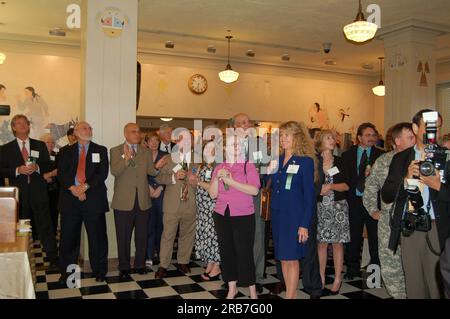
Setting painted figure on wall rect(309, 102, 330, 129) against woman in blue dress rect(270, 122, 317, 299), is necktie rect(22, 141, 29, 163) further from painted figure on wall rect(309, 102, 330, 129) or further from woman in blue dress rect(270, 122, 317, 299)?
painted figure on wall rect(309, 102, 330, 129)

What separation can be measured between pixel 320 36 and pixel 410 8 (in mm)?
2207

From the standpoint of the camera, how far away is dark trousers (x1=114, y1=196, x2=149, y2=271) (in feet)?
15.4

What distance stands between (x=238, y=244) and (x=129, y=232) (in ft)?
5.36

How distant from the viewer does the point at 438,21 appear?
772 cm

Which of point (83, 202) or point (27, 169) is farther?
point (27, 169)

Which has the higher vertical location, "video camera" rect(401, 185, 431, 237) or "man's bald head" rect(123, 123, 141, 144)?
"man's bald head" rect(123, 123, 141, 144)

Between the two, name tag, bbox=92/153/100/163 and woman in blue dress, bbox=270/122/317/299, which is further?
name tag, bbox=92/153/100/163

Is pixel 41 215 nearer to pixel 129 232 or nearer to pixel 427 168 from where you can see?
pixel 129 232

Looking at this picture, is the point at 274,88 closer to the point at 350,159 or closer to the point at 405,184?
the point at 350,159

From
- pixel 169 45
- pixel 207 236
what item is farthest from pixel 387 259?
pixel 169 45

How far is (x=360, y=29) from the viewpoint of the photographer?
590 centimetres

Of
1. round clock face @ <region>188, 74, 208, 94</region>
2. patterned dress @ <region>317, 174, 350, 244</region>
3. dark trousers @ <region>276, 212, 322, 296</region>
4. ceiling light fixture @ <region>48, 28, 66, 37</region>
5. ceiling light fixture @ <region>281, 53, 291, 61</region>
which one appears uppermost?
ceiling light fixture @ <region>281, 53, 291, 61</region>

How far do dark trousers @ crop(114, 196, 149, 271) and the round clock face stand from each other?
6630 mm

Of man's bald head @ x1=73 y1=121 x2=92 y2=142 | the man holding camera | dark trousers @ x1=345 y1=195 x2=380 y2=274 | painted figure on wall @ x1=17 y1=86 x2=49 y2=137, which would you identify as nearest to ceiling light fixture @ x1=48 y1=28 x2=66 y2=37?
painted figure on wall @ x1=17 y1=86 x2=49 y2=137
